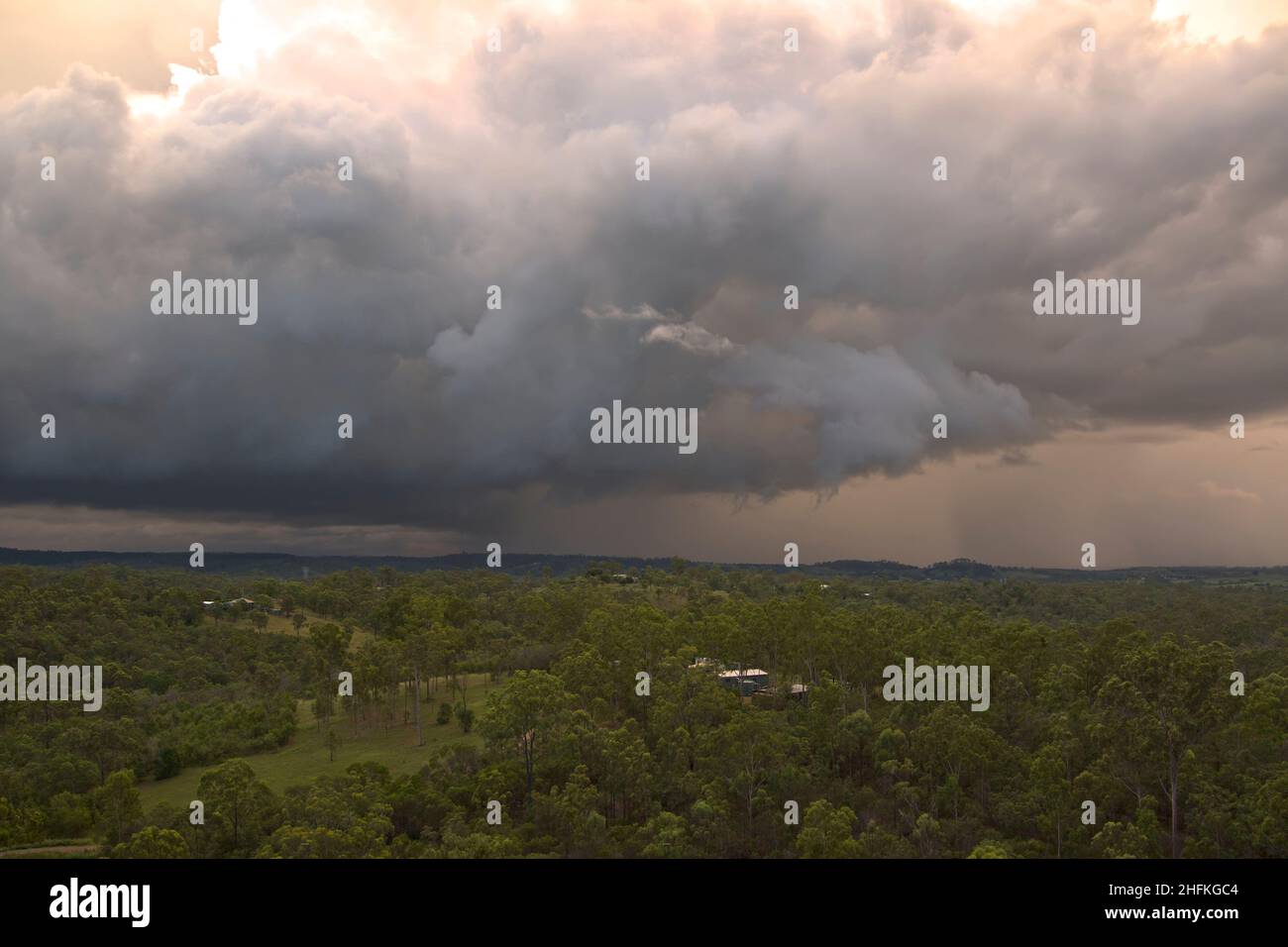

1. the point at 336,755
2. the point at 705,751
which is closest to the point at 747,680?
the point at 705,751

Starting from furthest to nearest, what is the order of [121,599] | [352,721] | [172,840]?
[121,599]
[352,721]
[172,840]

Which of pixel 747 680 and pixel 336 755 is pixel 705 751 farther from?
pixel 336 755

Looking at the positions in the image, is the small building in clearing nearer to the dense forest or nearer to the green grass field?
the dense forest
